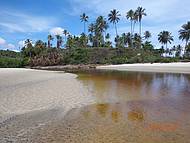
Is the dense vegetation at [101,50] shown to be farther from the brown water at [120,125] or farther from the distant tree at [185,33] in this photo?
the brown water at [120,125]

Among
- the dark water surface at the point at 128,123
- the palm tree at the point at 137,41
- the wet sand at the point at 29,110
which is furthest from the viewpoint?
the palm tree at the point at 137,41

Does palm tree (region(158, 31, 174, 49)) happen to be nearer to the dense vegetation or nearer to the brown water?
the dense vegetation

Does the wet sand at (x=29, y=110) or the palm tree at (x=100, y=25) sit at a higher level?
the palm tree at (x=100, y=25)

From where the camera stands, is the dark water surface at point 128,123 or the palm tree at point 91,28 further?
the palm tree at point 91,28

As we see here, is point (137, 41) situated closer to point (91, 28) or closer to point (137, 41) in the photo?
point (137, 41)

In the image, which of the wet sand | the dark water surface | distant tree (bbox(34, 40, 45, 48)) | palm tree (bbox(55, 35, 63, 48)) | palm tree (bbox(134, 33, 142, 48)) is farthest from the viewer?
palm tree (bbox(55, 35, 63, 48))

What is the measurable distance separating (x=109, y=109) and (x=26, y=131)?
5.75 meters

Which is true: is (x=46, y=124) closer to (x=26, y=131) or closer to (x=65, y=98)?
(x=26, y=131)

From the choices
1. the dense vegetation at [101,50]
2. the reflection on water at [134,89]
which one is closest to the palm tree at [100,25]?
the dense vegetation at [101,50]

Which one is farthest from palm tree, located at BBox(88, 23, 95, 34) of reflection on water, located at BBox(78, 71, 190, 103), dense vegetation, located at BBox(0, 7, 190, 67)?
reflection on water, located at BBox(78, 71, 190, 103)

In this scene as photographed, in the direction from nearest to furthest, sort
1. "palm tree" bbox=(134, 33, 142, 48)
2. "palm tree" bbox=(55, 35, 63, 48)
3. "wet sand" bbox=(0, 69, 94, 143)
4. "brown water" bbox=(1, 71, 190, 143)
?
1. "brown water" bbox=(1, 71, 190, 143)
2. "wet sand" bbox=(0, 69, 94, 143)
3. "palm tree" bbox=(134, 33, 142, 48)
4. "palm tree" bbox=(55, 35, 63, 48)

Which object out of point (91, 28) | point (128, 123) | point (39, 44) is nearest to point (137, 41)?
point (91, 28)

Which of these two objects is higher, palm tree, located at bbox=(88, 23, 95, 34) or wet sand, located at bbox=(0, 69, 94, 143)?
palm tree, located at bbox=(88, 23, 95, 34)

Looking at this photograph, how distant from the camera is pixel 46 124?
1074cm
